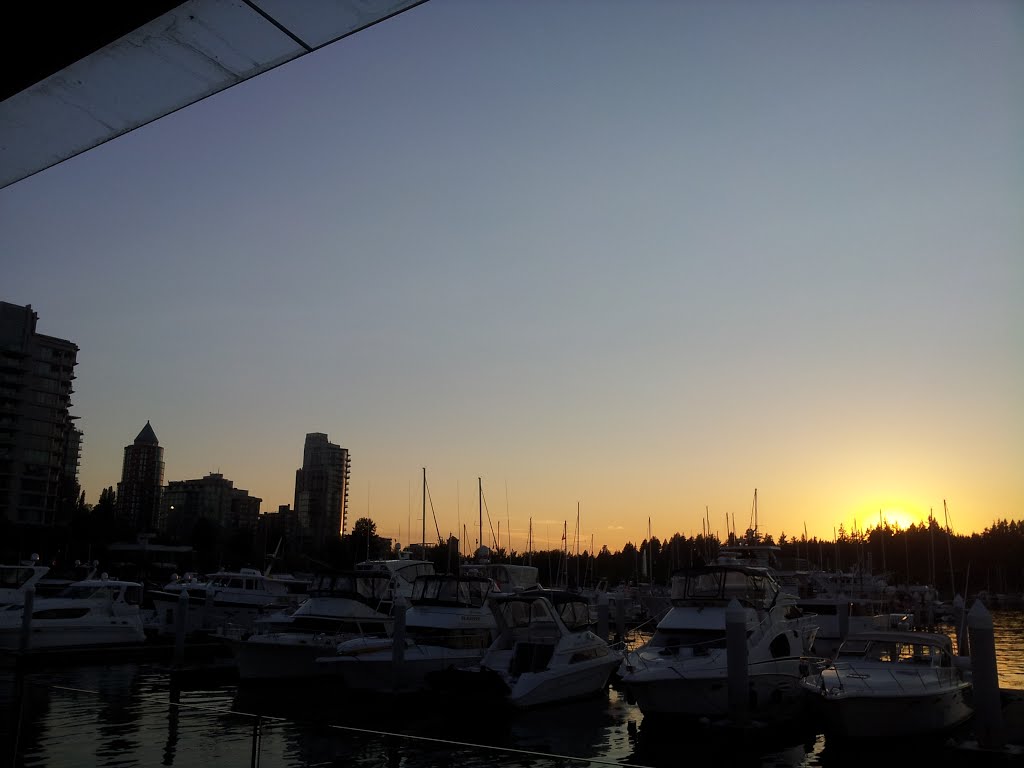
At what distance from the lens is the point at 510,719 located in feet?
71.0

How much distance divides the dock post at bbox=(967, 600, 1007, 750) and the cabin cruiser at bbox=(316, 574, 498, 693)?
41.6 feet

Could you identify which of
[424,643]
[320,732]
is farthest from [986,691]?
[424,643]

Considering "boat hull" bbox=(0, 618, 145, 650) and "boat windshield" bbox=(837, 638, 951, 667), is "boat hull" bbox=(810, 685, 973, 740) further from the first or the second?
"boat hull" bbox=(0, 618, 145, 650)

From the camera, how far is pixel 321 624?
28594mm

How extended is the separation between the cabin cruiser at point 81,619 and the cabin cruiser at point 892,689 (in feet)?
86.4

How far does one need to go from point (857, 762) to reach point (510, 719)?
8.44m

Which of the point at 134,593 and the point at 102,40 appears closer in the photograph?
the point at 102,40

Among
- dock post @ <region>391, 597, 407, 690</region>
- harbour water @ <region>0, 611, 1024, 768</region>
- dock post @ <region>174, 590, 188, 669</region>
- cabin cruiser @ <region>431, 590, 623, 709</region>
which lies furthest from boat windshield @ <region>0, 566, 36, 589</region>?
cabin cruiser @ <region>431, 590, 623, 709</region>

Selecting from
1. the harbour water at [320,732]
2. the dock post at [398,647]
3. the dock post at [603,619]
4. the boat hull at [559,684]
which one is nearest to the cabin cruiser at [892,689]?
the harbour water at [320,732]

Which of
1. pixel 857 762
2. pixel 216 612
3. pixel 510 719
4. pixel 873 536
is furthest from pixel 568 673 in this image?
pixel 873 536

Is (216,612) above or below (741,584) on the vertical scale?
below

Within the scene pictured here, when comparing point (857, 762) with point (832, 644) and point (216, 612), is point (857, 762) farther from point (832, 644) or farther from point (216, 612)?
point (216, 612)

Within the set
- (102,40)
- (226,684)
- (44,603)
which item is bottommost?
(226,684)

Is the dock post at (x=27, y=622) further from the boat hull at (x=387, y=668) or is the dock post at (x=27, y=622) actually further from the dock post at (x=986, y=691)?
the dock post at (x=986, y=691)
